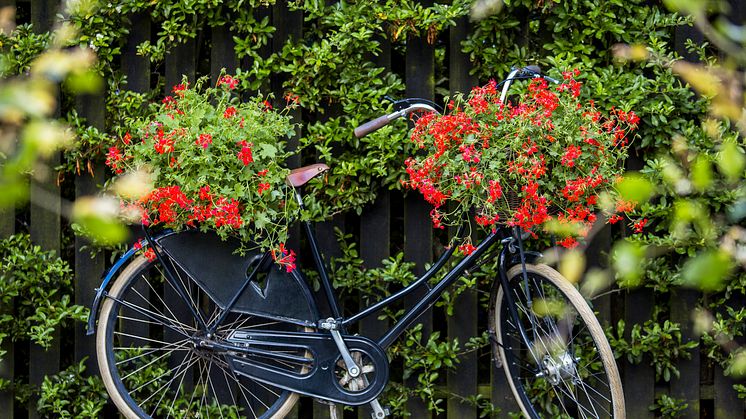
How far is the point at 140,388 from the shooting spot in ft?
10.7

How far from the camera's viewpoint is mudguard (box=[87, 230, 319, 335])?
299 cm

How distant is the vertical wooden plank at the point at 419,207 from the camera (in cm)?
334

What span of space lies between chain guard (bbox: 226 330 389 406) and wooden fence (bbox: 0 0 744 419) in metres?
0.44

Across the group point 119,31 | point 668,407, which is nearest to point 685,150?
point 668,407

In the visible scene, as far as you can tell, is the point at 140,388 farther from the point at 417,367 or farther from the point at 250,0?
the point at 250,0

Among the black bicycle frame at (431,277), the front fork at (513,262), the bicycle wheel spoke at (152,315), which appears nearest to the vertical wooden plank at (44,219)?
the bicycle wheel spoke at (152,315)

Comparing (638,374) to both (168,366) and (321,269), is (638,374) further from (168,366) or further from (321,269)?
(168,366)

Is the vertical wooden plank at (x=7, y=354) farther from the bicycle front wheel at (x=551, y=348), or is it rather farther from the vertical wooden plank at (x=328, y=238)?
the bicycle front wheel at (x=551, y=348)

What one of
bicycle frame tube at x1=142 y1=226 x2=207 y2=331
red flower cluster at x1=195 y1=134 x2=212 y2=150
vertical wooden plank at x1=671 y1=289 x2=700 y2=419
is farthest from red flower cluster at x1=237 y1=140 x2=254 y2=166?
vertical wooden plank at x1=671 y1=289 x2=700 y2=419

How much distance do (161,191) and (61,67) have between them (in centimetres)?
190

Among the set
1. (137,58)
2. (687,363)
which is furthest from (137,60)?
(687,363)

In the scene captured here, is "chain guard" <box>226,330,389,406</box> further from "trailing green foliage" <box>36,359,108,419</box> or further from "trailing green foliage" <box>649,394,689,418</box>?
"trailing green foliage" <box>649,394,689,418</box>

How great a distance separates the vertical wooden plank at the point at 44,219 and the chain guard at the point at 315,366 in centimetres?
92

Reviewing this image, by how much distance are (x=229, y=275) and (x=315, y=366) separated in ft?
1.44
